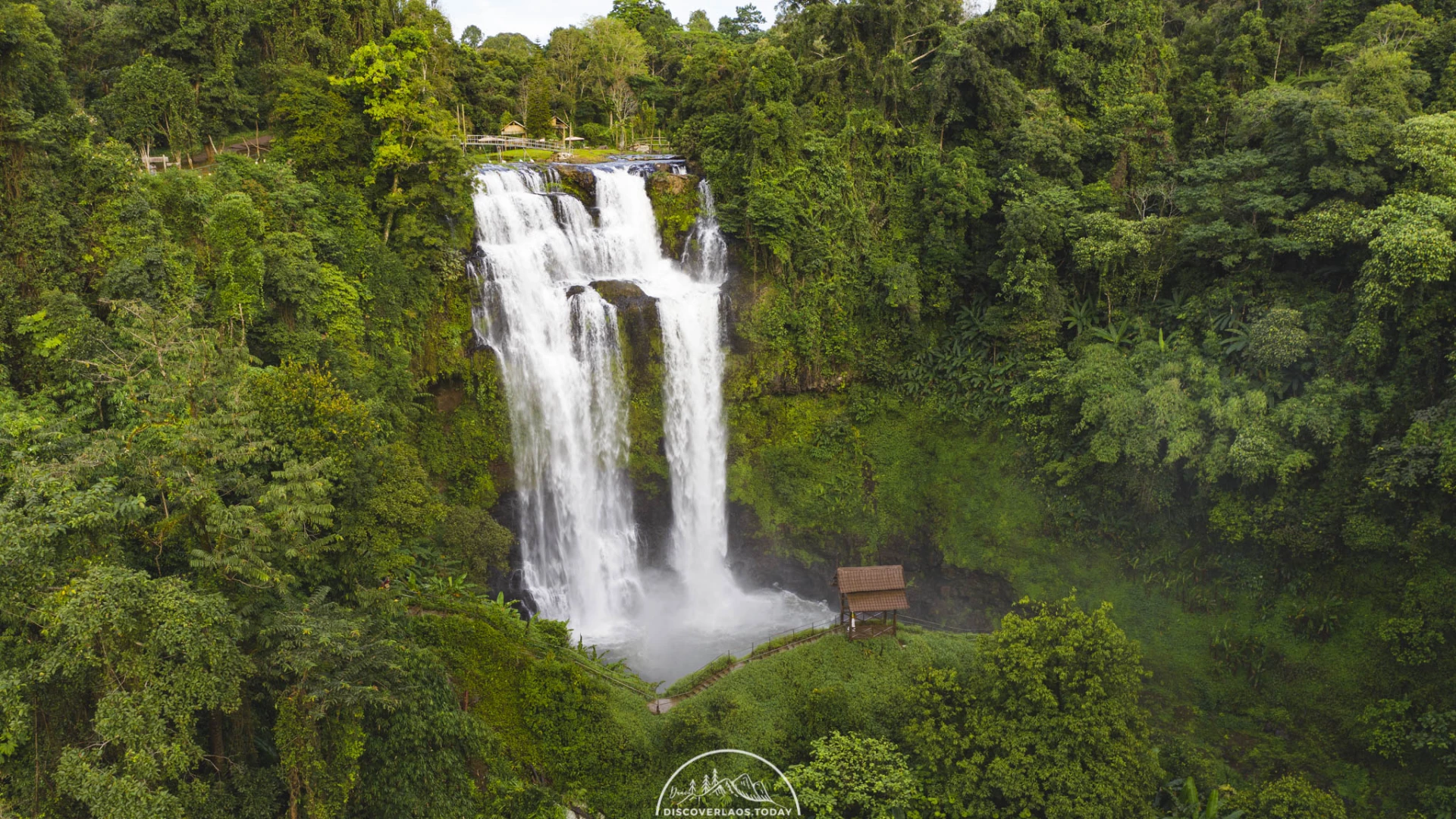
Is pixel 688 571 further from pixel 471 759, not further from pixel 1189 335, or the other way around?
pixel 1189 335

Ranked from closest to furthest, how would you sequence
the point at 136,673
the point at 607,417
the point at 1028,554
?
the point at 136,673
the point at 607,417
the point at 1028,554

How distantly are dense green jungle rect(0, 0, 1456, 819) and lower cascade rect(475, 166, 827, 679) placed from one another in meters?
0.86

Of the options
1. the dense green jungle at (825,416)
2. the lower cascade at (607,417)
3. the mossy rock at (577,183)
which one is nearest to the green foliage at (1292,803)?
the dense green jungle at (825,416)

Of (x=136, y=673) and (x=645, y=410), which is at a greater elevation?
(x=136, y=673)

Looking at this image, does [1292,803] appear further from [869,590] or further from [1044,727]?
[869,590]

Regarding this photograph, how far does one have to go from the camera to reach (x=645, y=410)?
24125 mm

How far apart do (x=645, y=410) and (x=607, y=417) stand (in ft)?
4.10

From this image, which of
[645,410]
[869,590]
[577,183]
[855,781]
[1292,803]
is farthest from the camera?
[577,183]

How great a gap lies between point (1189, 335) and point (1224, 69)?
11.9 m

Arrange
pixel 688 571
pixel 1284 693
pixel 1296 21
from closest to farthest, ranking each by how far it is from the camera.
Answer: pixel 1284 693
pixel 688 571
pixel 1296 21

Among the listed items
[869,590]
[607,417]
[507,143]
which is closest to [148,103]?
[507,143]

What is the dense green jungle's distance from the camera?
11.4 m

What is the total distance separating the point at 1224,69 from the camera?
27.1 m

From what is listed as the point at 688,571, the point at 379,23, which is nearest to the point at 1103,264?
the point at 688,571
